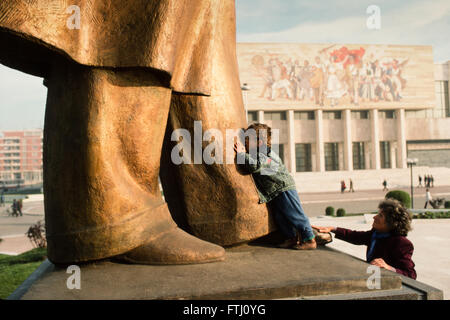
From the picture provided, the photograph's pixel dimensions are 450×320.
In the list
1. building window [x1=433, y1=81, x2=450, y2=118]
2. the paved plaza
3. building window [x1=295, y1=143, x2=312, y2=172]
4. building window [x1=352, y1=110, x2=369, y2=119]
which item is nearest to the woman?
the paved plaza

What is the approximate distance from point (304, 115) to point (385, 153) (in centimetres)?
1004

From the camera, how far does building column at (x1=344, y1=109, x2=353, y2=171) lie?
36125 mm

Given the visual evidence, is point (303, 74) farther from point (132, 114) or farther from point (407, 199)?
point (132, 114)

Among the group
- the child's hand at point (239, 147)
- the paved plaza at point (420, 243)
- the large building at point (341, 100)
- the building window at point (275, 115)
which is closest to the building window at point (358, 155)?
the large building at point (341, 100)

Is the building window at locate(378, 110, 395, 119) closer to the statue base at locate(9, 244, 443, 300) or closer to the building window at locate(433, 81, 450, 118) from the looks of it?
the building window at locate(433, 81, 450, 118)

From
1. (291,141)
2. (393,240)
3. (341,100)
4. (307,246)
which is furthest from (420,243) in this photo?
(341,100)

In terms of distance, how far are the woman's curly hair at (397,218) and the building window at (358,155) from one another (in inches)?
1552

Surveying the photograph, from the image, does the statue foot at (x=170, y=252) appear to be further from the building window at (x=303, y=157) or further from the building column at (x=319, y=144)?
the building window at (x=303, y=157)

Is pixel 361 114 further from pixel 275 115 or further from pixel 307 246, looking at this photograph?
pixel 307 246

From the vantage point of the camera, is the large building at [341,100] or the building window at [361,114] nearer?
the large building at [341,100]

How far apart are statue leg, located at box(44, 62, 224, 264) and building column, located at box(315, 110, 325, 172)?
35.0m

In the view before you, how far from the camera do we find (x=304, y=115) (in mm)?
37562

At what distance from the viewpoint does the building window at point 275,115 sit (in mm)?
36562
